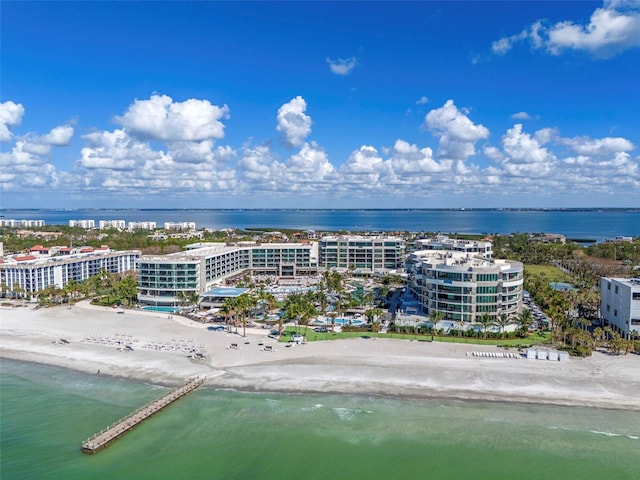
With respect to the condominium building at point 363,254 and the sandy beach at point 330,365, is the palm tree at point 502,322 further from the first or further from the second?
the condominium building at point 363,254

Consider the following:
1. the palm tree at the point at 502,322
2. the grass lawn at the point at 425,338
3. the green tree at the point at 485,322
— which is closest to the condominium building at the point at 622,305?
the grass lawn at the point at 425,338

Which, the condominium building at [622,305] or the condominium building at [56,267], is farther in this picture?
the condominium building at [56,267]

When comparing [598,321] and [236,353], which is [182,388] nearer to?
[236,353]

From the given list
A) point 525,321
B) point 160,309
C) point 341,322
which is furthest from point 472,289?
point 160,309

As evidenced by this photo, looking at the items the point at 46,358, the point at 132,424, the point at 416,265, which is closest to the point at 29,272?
the point at 46,358

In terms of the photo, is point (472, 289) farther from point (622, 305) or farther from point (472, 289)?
point (622, 305)

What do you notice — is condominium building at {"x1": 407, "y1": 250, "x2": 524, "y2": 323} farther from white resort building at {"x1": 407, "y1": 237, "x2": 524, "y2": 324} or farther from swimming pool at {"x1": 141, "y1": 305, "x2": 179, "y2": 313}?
swimming pool at {"x1": 141, "y1": 305, "x2": 179, "y2": 313}
